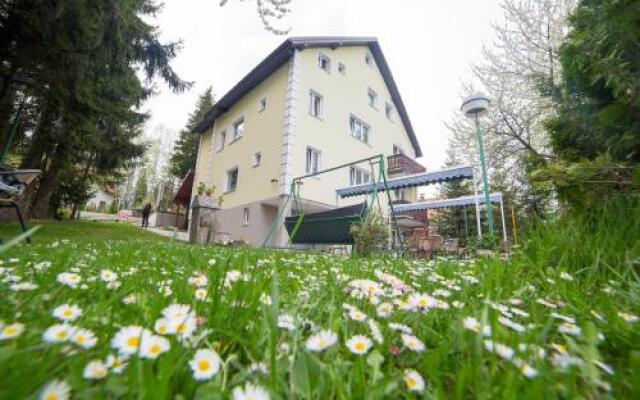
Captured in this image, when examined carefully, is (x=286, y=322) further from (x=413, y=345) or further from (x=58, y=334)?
(x=58, y=334)

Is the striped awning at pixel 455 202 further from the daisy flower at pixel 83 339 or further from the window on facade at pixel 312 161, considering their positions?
the daisy flower at pixel 83 339

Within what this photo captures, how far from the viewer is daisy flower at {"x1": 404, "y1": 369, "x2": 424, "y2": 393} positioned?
1.87ft

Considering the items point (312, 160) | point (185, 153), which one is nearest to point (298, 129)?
point (312, 160)

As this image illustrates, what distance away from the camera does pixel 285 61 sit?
40.0 ft

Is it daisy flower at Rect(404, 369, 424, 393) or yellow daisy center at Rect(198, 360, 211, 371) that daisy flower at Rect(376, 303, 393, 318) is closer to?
daisy flower at Rect(404, 369, 424, 393)

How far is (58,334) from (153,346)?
19cm

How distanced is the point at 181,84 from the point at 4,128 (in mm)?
4012

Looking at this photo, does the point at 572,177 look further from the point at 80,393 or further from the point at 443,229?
the point at 443,229

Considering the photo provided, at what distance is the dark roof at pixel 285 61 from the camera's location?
11.7 metres

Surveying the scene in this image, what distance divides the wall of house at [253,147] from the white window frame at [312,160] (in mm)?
1061

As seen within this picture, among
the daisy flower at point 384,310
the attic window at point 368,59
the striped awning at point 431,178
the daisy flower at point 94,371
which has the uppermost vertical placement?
the attic window at point 368,59

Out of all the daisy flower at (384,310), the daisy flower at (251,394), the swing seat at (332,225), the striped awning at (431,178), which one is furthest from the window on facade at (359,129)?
the daisy flower at (251,394)

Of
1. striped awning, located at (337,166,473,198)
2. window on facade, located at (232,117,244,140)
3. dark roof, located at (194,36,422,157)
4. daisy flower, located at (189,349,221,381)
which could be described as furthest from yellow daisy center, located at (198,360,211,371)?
window on facade, located at (232,117,244,140)

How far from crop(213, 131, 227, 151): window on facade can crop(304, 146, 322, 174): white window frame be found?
19.7 ft
